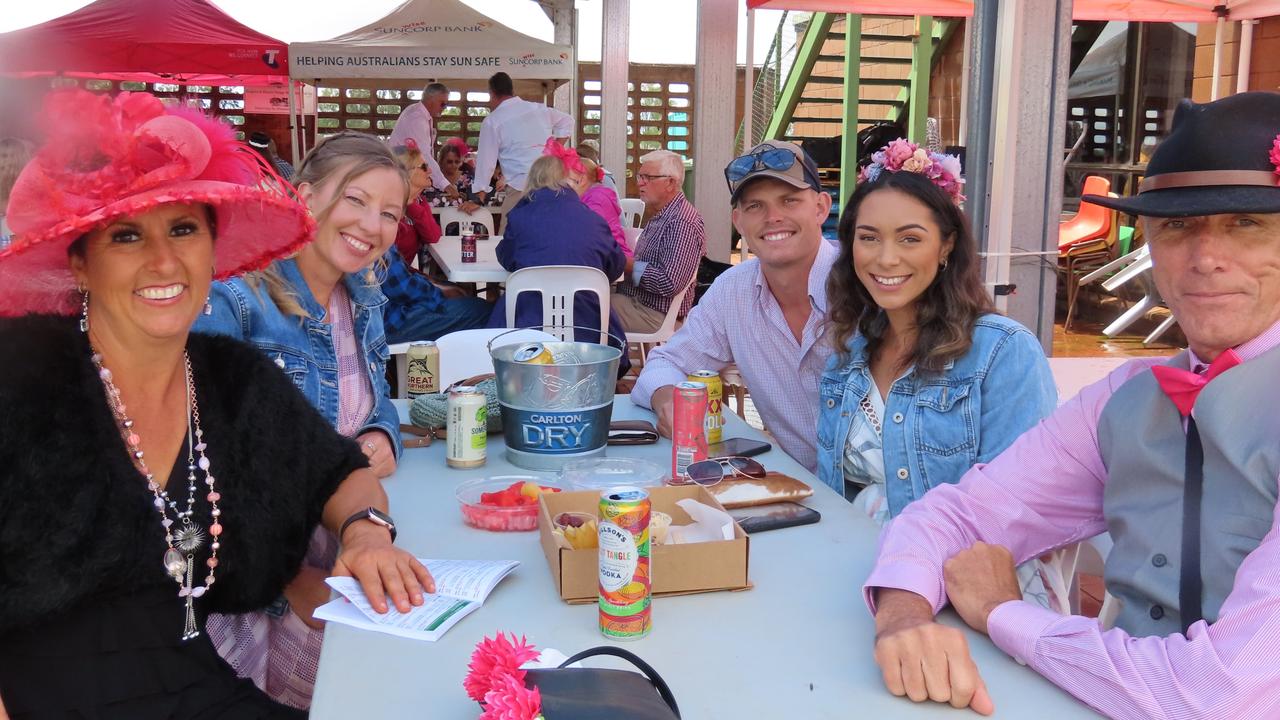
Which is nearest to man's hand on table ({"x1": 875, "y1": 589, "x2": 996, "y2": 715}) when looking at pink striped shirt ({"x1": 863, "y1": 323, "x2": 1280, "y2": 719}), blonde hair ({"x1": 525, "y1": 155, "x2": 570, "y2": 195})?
pink striped shirt ({"x1": 863, "y1": 323, "x2": 1280, "y2": 719})

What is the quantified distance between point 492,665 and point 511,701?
0.23 ft

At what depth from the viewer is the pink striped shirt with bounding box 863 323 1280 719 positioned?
1139 millimetres

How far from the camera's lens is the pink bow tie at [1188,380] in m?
1.38

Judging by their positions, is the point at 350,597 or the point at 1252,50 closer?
the point at 350,597

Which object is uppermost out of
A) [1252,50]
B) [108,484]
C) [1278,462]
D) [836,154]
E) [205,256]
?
[1252,50]

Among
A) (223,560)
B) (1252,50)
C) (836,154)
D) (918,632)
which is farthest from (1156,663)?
(836,154)

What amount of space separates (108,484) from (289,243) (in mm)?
560

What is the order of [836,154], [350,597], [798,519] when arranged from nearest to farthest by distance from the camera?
[350,597] < [798,519] < [836,154]

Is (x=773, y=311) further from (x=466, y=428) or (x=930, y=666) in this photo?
(x=930, y=666)

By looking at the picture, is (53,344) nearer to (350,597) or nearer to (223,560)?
(223,560)

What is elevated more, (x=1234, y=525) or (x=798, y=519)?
(x=1234, y=525)

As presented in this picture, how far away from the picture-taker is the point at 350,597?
152cm

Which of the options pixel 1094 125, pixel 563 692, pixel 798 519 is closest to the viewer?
pixel 563 692

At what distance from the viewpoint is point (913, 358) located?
2264mm
